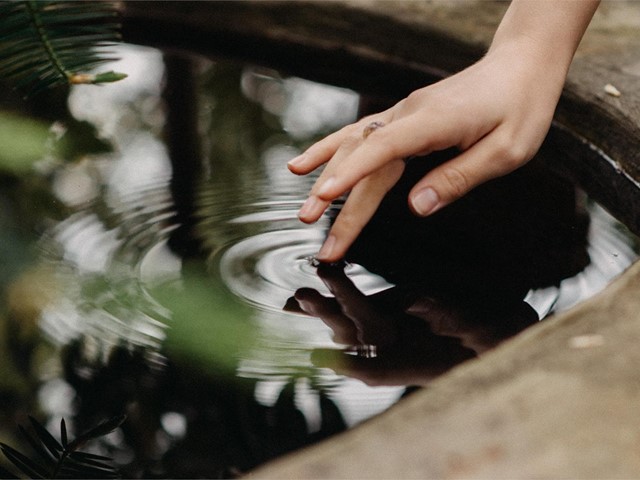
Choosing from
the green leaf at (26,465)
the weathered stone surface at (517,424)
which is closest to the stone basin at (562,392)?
the weathered stone surface at (517,424)

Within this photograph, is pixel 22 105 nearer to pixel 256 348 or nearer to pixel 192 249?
pixel 192 249

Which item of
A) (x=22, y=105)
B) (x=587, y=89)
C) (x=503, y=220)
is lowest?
(x=22, y=105)

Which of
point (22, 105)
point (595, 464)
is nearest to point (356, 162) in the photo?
point (595, 464)

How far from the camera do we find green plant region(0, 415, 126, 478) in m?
0.75

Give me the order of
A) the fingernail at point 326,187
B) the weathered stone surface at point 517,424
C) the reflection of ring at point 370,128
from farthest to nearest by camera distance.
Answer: the reflection of ring at point 370,128, the fingernail at point 326,187, the weathered stone surface at point 517,424

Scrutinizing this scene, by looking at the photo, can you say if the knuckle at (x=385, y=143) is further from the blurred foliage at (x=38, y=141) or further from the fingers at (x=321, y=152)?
the blurred foliage at (x=38, y=141)

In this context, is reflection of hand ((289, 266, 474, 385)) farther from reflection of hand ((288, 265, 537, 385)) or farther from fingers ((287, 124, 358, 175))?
fingers ((287, 124, 358, 175))

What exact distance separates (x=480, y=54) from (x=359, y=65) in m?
0.31

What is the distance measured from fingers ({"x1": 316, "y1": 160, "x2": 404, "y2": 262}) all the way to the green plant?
0.39m

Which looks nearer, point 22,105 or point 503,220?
point 503,220

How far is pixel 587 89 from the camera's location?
1596 mm

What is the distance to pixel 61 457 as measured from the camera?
0.75 meters

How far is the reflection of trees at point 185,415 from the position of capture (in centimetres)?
82

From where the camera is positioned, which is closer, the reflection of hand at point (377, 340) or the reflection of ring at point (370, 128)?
the reflection of hand at point (377, 340)
